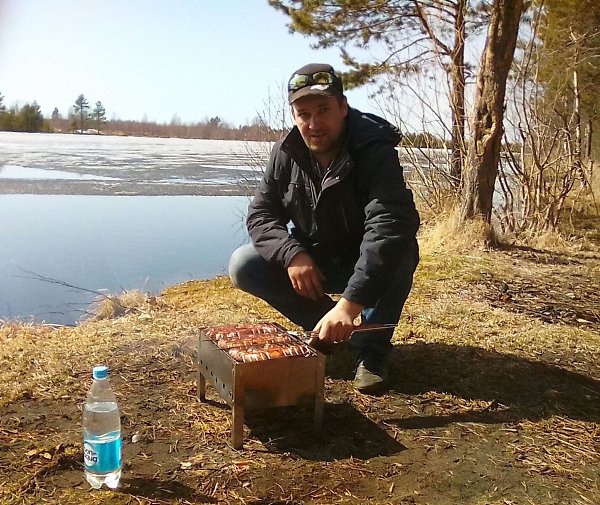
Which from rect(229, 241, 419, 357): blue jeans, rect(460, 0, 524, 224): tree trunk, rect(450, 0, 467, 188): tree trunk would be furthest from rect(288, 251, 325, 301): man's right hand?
rect(450, 0, 467, 188): tree trunk

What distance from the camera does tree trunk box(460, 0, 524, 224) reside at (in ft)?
20.0

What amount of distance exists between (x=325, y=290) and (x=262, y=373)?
0.90 meters

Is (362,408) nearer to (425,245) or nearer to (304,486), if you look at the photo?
(304,486)

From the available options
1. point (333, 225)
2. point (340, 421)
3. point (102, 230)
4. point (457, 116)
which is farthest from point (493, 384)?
point (102, 230)

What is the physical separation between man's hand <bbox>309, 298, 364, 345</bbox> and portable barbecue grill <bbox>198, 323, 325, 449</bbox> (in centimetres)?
8

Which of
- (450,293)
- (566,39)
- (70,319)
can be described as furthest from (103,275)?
(566,39)

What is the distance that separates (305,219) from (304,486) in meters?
1.26

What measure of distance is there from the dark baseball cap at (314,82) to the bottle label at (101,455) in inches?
59.1

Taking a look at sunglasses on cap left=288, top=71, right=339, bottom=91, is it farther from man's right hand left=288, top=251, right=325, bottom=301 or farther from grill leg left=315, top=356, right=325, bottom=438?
grill leg left=315, top=356, right=325, bottom=438

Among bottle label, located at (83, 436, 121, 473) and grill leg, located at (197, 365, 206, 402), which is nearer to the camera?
bottle label, located at (83, 436, 121, 473)

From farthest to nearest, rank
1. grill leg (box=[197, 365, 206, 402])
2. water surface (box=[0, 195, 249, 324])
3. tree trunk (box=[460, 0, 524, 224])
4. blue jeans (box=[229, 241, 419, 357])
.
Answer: tree trunk (box=[460, 0, 524, 224]), water surface (box=[0, 195, 249, 324]), blue jeans (box=[229, 241, 419, 357]), grill leg (box=[197, 365, 206, 402])

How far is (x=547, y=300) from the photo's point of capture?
4.64m

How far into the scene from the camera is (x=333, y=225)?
9.12 feet

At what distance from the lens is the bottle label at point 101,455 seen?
6.20ft
